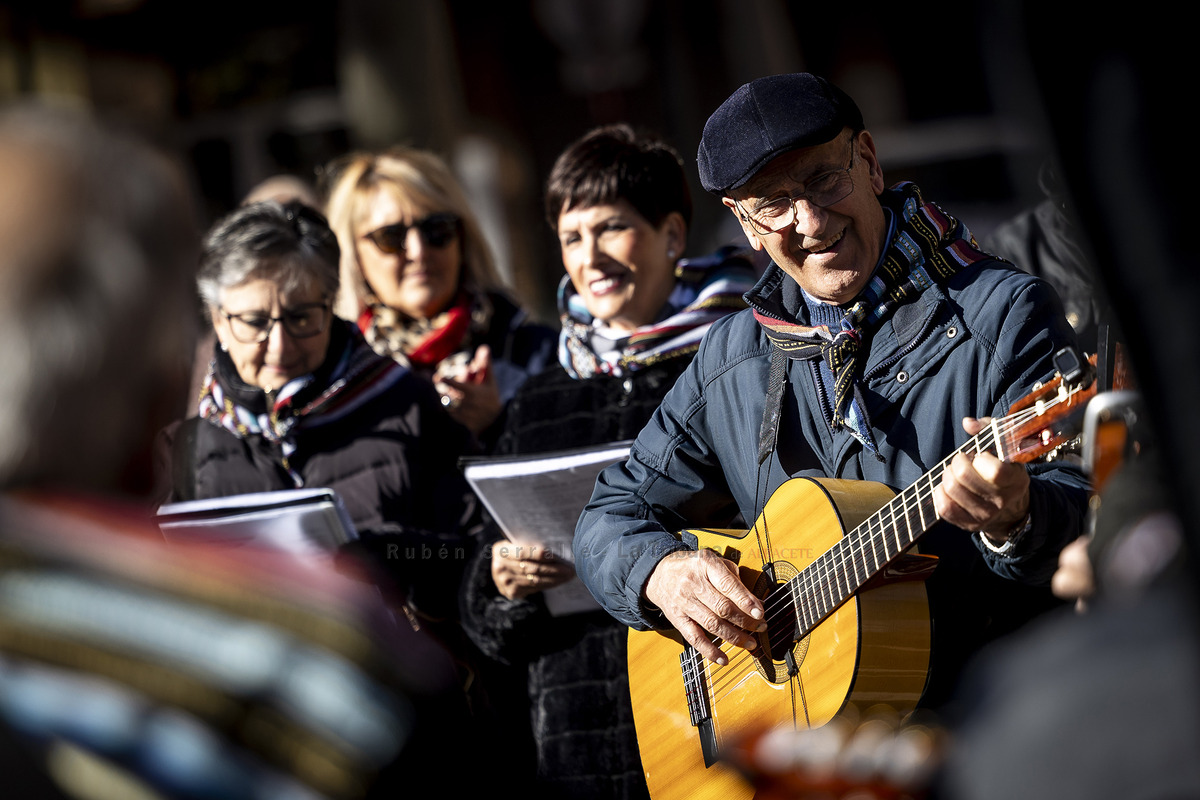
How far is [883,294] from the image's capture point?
A: 2475 mm

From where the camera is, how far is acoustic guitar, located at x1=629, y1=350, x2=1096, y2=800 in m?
2.04

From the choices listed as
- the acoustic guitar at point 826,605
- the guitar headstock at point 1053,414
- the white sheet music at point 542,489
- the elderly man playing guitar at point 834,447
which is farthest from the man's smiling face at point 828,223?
the white sheet music at point 542,489

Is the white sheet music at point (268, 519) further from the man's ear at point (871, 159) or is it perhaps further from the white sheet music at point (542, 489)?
the man's ear at point (871, 159)

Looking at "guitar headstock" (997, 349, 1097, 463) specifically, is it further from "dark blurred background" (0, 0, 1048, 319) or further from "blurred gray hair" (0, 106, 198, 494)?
"dark blurred background" (0, 0, 1048, 319)

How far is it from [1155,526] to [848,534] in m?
1.12

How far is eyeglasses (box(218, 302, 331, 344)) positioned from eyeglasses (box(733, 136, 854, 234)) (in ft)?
5.57

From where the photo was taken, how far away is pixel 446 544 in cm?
343

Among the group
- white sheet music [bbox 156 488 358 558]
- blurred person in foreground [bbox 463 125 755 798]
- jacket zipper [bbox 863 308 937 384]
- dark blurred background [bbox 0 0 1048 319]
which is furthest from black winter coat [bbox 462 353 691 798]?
dark blurred background [bbox 0 0 1048 319]

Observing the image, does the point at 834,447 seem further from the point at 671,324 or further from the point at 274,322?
the point at 274,322

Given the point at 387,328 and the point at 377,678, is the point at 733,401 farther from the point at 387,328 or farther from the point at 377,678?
the point at 387,328

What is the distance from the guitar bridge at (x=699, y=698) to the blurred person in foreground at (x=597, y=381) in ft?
1.38

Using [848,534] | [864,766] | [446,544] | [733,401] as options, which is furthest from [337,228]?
[864,766]

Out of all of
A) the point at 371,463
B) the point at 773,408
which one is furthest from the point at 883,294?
the point at 371,463

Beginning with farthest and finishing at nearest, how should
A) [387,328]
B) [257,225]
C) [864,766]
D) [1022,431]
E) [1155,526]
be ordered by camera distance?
[387,328]
[257,225]
[1022,431]
[864,766]
[1155,526]
